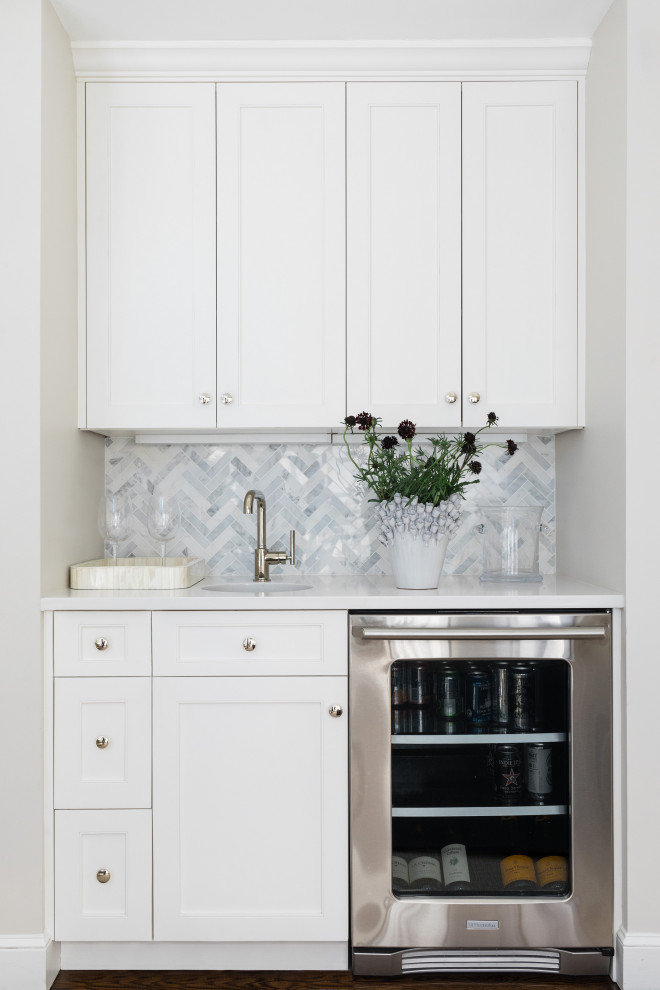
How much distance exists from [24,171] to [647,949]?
98.6 inches

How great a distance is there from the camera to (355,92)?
2219mm

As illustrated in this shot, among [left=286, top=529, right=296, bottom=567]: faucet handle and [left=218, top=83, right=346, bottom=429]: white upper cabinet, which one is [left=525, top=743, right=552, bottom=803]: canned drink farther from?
[left=218, top=83, right=346, bottom=429]: white upper cabinet

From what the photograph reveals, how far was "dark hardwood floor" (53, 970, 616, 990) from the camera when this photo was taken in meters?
Answer: 1.92

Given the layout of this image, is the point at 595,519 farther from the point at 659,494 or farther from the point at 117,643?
the point at 117,643

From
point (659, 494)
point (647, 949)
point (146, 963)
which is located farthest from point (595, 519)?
point (146, 963)

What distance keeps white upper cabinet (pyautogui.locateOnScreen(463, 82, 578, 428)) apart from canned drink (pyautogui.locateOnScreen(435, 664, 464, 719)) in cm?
76

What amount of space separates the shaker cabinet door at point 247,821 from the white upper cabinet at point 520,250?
1.04 metres

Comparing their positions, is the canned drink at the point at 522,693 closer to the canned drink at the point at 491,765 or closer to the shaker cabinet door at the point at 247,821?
the canned drink at the point at 491,765

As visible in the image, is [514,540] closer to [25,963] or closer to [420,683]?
[420,683]

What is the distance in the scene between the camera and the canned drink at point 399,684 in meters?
1.97

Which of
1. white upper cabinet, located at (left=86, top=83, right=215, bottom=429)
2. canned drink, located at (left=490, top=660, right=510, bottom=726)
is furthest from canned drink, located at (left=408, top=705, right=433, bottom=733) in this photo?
white upper cabinet, located at (left=86, top=83, right=215, bottom=429)

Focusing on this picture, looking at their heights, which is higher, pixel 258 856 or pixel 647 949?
pixel 258 856

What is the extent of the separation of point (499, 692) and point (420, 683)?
0.21 m

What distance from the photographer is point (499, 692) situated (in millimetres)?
1988
